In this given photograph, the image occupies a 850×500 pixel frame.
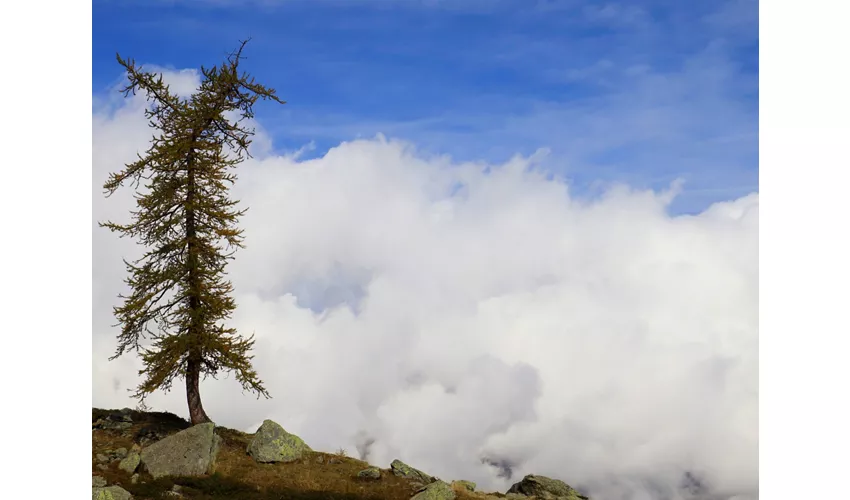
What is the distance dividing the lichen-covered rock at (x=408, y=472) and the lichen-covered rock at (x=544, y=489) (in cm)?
405

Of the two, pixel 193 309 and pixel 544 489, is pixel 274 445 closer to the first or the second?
pixel 193 309

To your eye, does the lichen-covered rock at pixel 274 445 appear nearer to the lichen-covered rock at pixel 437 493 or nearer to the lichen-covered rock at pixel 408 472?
the lichen-covered rock at pixel 408 472

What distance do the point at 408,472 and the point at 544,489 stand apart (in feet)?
17.8

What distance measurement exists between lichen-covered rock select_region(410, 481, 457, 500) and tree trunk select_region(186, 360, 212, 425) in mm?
8645

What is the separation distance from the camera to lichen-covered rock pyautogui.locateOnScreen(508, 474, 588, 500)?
22938 mm

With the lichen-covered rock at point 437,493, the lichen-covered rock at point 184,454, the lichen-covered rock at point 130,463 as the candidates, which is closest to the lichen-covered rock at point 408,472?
the lichen-covered rock at point 437,493

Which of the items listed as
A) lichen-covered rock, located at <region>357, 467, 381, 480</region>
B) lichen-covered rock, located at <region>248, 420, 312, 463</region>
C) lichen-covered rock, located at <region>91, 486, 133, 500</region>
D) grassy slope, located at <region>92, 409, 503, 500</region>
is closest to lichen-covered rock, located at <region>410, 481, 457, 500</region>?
grassy slope, located at <region>92, 409, 503, 500</region>

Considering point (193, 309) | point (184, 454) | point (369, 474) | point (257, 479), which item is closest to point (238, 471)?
point (257, 479)

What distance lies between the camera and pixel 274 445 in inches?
826

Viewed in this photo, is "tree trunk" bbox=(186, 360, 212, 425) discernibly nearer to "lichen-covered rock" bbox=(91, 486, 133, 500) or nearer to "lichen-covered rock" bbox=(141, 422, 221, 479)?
"lichen-covered rock" bbox=(141, 422, 221, 479)
